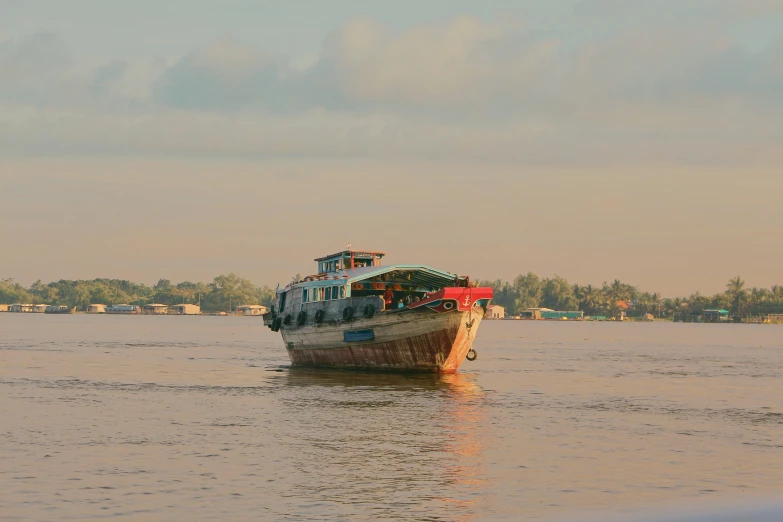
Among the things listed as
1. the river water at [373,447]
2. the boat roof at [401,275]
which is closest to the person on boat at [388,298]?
the boat roof at [401,275]

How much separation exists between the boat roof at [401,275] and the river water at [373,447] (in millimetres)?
5303

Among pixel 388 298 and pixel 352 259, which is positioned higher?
pixel 352 259

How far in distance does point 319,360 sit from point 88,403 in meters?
21.0

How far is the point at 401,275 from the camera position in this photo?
55.2 metres

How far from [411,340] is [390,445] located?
72.6ft

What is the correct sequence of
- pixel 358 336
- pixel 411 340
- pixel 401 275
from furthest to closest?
pixel 401 275
pixel 358 336
pixel 411 340

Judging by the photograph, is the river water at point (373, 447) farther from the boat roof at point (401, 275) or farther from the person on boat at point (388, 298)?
the boat roof at point (401, 275)

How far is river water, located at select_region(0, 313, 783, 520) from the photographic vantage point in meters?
21.1

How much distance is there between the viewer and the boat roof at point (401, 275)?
5312 centimetres

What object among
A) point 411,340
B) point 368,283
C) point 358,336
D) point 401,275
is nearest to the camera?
point 411,340

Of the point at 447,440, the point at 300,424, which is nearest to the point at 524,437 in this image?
the point at 447,440

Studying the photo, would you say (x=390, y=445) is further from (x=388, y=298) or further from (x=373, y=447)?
(x=388, y=298)

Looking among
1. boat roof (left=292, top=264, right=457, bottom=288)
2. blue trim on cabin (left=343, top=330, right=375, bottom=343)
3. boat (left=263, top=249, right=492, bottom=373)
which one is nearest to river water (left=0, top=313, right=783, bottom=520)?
boat (left=263, top=249, right=492, bottom=373)

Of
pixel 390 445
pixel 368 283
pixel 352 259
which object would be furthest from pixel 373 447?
pixel 352 259
